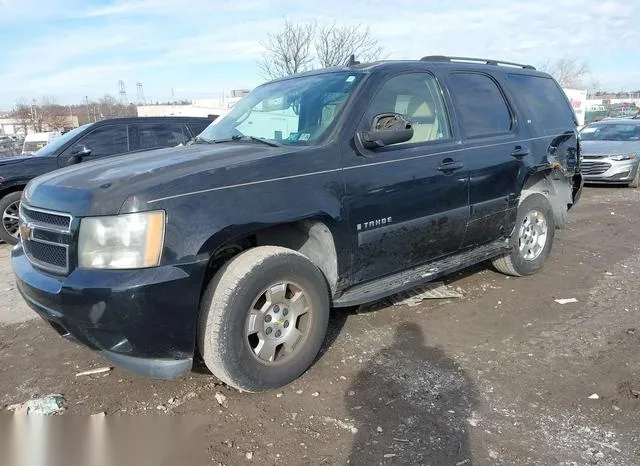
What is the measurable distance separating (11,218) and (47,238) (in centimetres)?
543

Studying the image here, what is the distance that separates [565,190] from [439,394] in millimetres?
3488

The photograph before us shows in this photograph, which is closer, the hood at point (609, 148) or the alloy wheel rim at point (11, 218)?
the alloy wheel rim at point (11, 218)

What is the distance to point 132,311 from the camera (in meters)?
2.70

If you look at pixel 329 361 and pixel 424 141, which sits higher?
pixel 424 141

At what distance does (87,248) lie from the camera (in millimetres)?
2770

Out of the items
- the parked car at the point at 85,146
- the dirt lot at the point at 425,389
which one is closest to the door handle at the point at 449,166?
the dirt lot at the point at 425,389

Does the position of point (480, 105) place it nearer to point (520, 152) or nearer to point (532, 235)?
point (520, 152)

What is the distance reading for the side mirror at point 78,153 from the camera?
7549 millimetres

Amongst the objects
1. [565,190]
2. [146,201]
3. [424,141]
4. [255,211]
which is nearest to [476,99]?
[424,141]

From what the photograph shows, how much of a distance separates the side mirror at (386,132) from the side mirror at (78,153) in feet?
17.5

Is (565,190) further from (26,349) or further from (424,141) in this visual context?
(26,349)

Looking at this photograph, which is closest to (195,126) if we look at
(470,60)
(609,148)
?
(470,60)

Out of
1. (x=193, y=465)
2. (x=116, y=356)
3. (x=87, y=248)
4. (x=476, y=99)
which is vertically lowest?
(x=193, y=465)

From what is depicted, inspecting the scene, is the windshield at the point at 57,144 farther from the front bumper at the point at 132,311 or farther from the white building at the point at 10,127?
the white building at the point at 10,127
